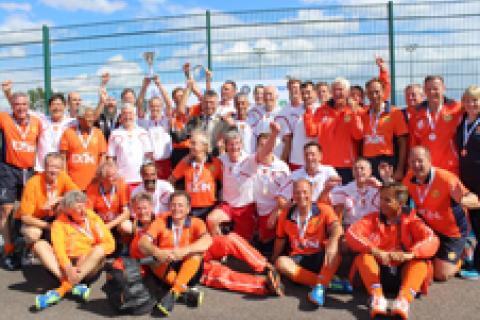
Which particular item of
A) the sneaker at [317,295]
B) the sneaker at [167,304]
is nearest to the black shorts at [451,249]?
the sneaker at [317,295]

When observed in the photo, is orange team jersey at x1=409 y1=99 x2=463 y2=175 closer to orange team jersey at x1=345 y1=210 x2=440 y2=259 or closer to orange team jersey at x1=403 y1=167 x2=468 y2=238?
orange team jersey at x1=403 y1=167 x2=468 y2=238

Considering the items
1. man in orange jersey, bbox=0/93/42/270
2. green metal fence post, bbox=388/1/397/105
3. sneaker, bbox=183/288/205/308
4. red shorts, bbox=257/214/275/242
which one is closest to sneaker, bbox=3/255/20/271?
man in orange jersey, bbox=0/93/42/270

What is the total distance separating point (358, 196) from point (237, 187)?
147 centimetres

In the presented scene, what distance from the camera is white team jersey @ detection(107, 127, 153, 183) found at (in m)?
5.80

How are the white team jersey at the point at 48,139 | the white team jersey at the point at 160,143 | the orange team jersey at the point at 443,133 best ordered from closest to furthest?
the orange team jersey at the point at 443,133, the white team jersey at the point at 48,139, the white team jersey at the point at 160,143

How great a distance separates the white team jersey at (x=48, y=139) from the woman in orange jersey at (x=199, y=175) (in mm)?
1671

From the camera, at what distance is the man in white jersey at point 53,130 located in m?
5.86

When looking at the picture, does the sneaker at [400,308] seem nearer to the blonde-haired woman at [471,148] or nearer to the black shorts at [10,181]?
the blonde-haired woman at [471,148]

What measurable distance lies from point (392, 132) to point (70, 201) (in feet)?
12.4

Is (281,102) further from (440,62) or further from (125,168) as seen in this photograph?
(125,168)

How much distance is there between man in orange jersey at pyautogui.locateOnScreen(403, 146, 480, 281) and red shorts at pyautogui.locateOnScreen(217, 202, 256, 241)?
1929 mm

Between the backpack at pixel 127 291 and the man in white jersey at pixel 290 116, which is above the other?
the man in white jersey at pixel 290 116

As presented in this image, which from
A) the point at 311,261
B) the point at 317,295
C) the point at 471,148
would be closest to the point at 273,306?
the point at 317,295

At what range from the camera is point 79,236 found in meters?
4.70
